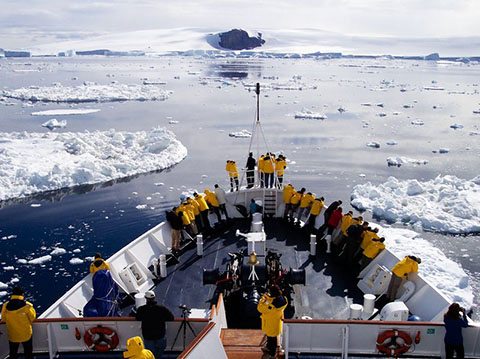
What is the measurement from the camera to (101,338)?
5.73 m

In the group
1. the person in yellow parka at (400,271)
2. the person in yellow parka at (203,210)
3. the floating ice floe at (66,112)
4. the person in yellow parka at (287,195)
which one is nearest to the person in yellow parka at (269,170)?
the person in yellow parka at (287,195)

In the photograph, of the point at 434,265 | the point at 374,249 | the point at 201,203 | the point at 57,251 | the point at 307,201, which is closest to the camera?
the point at 374,249

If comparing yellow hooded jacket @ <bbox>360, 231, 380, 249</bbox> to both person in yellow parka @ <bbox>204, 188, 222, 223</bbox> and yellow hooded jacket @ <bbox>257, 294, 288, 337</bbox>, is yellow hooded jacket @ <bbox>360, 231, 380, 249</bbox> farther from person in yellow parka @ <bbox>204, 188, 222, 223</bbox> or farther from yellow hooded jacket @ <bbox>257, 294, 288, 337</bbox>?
person in yellow parka @ <bbox>204, 188, 222, 223</bbox>

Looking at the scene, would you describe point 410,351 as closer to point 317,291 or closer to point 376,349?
point 376,349

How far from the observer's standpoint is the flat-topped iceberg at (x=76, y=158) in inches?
868

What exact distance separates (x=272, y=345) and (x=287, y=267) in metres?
3.60

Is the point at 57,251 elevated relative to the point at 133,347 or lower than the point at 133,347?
lower

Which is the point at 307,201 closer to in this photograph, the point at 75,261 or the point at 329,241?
the point at 329,241

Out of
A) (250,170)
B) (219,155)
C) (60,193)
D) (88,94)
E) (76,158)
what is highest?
(250,170)

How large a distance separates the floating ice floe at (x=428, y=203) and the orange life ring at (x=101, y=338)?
15167mm

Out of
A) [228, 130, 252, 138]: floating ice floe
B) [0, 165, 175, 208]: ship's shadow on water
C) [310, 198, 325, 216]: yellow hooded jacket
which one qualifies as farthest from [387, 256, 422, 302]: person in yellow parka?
[228, 130, 252, 138]: floating ice floe

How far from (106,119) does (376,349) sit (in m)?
38.5

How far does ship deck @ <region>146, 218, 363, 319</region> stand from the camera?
7.88 metres

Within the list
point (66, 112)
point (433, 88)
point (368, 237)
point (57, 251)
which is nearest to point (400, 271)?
point (368, 237)
